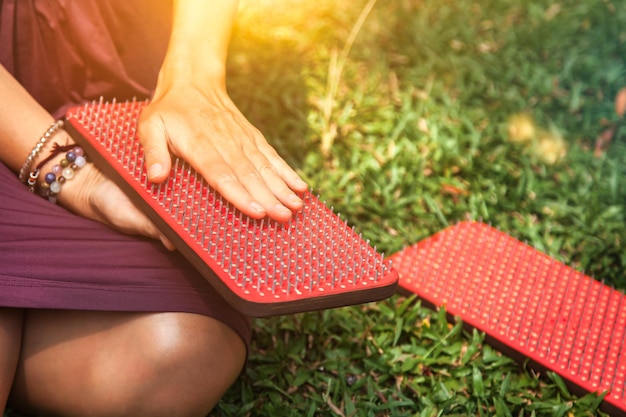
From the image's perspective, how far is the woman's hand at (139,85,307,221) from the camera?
1669 millimetres

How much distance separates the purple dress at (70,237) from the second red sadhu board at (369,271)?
0.14m

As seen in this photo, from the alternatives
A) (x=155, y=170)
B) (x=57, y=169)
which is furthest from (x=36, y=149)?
(x=155, y=170)

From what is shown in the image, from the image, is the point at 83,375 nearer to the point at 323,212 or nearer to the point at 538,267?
the point at 323,212

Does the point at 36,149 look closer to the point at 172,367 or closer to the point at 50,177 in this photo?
the point at 50,177

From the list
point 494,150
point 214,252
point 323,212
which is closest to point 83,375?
point 214,252

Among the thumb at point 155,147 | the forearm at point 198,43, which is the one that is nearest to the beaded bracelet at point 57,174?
the thumb at point 155,147

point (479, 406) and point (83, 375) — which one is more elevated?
point (83, 375)

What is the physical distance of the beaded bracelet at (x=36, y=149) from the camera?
189 cm

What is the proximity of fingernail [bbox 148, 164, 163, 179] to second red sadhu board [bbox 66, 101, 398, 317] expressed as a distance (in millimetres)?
42

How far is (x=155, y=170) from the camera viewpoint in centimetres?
169

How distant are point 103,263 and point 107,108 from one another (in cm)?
46

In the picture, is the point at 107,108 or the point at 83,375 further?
the point at 107,108

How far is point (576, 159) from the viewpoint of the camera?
3.02 meters

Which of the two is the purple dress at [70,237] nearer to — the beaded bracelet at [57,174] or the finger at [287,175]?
the beaded bracelet at [57,174]
